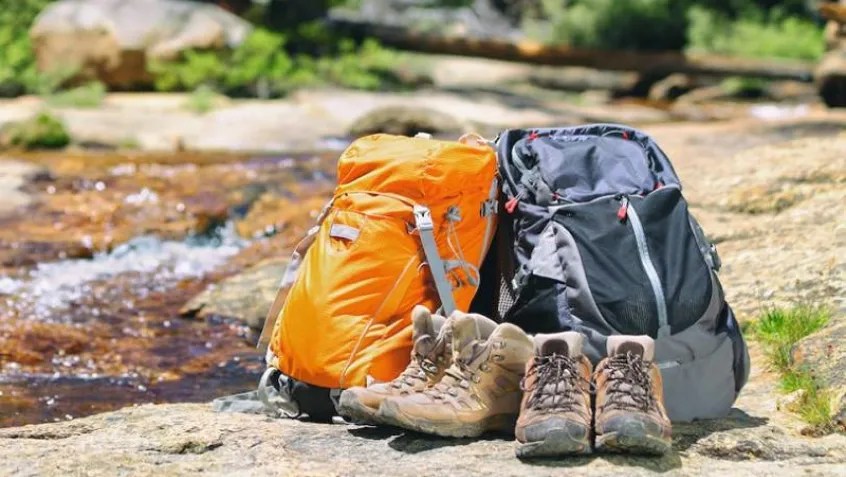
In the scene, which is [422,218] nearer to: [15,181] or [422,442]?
[422,442]

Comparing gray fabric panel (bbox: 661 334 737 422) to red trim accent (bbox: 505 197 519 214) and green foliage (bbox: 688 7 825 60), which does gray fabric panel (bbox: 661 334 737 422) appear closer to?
red trim accent (bbox: 505 197 519 214)

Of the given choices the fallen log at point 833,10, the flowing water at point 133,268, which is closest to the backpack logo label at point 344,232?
the flowing water at point 133,268

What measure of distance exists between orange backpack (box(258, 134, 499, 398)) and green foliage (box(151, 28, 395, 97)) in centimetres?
1155

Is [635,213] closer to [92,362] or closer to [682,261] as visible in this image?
[682,261]

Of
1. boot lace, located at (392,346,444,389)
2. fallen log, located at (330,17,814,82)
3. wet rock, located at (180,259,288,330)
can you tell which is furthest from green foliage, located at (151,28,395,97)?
boot lace, located at (392,346,444,389)

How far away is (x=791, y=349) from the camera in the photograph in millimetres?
3928

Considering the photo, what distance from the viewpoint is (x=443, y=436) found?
2959mm

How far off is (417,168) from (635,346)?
0.90m

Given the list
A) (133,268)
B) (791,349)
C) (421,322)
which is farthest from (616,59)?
(421,322)

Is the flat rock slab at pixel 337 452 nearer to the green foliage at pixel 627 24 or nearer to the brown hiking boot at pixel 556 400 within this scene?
the brown hiking boot at pixel 556 400

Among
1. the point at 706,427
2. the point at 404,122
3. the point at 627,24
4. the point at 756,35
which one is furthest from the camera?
the point at 756,35

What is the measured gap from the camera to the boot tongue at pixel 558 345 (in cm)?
293

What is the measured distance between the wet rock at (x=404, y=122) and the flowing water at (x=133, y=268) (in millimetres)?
1218

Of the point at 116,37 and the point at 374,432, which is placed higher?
the point at 374,432
